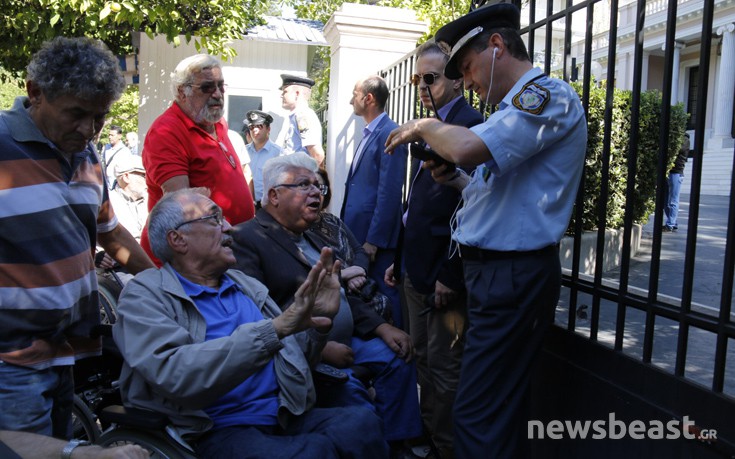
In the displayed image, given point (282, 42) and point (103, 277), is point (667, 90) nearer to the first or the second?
point (103, 277)

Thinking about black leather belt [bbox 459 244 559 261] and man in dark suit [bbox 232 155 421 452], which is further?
man in dark suit [bbox 232 155 421 452]

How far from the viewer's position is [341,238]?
379 cm

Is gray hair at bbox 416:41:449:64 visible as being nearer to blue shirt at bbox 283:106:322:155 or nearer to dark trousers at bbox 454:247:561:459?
dark trousers at bbox 454:247:561:459

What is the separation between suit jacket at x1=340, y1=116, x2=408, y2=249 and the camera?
4.43m

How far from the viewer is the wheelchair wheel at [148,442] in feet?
7.44

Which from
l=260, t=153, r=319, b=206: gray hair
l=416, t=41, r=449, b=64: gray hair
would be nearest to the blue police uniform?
l=416, t=41, r=449, b=64: gray hair

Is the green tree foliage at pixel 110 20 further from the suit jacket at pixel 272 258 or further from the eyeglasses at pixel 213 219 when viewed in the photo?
the eyeglasses at pixel 213 219

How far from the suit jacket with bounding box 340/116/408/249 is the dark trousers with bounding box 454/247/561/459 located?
178 centimetres

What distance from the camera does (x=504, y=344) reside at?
2.61 m

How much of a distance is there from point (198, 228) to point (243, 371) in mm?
703

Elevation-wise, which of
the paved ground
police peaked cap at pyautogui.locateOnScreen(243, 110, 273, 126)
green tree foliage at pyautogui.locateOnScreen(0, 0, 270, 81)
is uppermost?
green tree foliage at pyautogui.locateOnScreen(0, 0, 270, 81)

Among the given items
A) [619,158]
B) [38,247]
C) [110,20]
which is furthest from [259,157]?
[38,247]

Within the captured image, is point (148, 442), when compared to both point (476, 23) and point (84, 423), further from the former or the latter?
point (476, 23)

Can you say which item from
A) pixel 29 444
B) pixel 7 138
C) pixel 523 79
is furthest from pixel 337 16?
pixel 29 444
